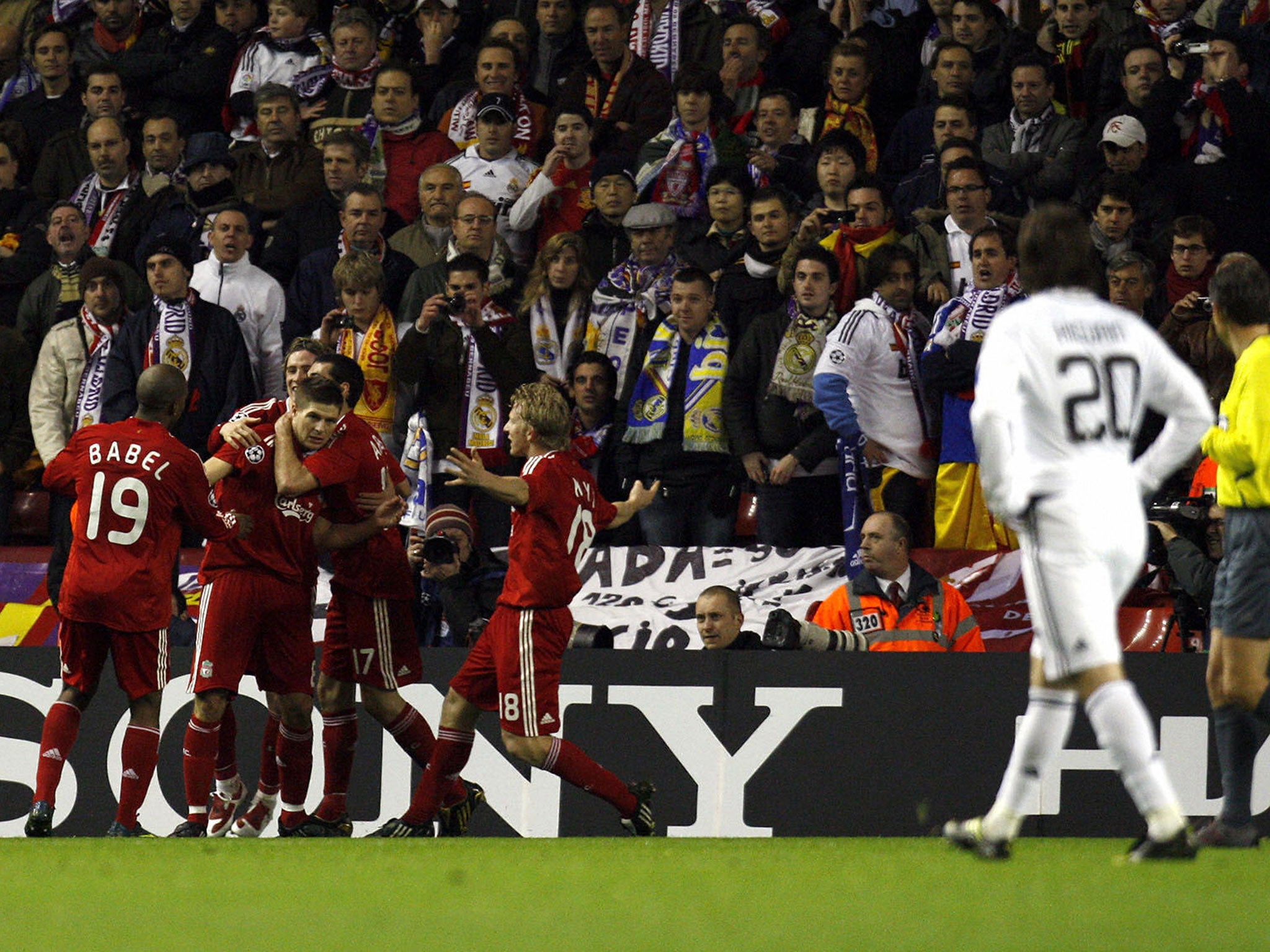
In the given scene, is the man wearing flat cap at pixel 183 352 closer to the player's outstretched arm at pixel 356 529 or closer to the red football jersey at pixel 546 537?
the player's outstretched arm at pixel 356 529

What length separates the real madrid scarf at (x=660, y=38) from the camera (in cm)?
1362

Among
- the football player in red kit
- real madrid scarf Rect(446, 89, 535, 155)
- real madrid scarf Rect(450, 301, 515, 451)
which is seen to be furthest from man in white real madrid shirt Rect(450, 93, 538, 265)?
the football player in red kit

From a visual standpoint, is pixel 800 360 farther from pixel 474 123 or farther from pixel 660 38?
pixel 660 38

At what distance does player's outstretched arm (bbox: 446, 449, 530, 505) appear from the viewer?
300 inches

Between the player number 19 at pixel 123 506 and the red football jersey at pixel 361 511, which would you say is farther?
the red football jersey at pixel 361 511

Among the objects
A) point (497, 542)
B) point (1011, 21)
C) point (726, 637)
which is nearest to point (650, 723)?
point (726, 637)

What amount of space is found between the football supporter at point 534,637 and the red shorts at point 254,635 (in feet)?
2.66

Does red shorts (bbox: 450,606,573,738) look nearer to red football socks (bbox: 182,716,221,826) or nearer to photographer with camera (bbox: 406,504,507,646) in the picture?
red football socks (bbox: 182,716,221,826)

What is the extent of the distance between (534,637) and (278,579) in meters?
1.37

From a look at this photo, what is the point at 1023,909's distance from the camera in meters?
4.54

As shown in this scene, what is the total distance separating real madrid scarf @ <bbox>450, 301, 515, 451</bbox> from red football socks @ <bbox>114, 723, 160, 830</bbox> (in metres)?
3.50

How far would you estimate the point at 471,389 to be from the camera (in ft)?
36.9

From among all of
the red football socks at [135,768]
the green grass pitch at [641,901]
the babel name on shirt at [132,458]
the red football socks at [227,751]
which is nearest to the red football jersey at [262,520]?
the babel name on shirt at [132,458]

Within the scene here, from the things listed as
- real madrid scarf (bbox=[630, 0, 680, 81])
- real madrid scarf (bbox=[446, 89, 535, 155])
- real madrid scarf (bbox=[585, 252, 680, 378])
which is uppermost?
real madrid scarf (bbox=[630, 0, 680, 81])
